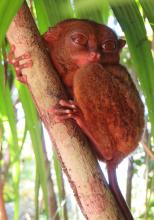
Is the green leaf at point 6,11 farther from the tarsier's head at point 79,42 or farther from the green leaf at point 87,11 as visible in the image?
the tarsier's head at point 79,42

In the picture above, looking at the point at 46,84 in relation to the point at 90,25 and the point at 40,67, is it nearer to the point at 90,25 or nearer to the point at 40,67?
the point at 40,67

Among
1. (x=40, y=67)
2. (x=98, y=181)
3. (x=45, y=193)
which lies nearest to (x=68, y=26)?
(x=40, y=67)

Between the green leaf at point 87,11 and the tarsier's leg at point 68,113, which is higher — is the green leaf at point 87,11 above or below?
above

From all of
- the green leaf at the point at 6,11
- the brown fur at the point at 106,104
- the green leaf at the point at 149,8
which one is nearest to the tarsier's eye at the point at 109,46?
the brown fur at the point at 106,104

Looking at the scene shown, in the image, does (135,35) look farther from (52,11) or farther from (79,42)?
(79,42)

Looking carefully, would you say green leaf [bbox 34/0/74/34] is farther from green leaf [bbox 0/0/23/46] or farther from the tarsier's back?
green leaf [bbox 0/0/23/46]

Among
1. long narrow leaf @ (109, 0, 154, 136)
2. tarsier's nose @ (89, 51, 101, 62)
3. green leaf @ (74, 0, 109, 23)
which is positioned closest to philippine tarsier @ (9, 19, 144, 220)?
tarsier's nose @ (89, 51, 101, 62)

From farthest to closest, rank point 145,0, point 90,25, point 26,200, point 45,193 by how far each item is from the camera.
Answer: point 26,200, point 90,25, point 45,193, point 145,0
